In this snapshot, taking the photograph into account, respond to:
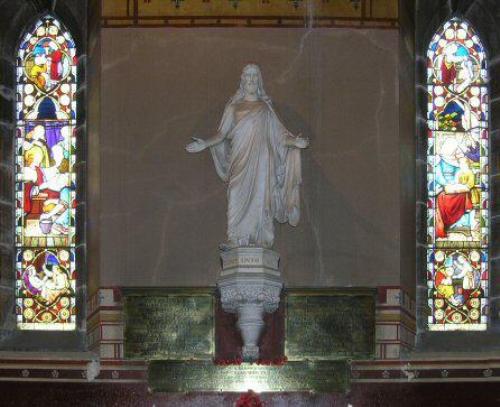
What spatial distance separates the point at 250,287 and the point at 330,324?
1.24 m

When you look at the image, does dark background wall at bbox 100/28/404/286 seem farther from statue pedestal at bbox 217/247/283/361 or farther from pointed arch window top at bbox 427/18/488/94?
pointed arch window top at bbox 427/18/488/94

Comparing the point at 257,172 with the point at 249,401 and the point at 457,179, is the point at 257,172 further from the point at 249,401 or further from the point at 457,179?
the point at 457,179

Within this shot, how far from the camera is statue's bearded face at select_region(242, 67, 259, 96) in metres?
31.6

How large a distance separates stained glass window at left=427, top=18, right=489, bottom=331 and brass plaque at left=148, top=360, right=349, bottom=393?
1.86 meters

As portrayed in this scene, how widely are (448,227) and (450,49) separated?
2.38 meters

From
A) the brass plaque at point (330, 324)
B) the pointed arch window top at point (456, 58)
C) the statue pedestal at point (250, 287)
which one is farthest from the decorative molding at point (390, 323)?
the pointed arch window top at point (456, 58)

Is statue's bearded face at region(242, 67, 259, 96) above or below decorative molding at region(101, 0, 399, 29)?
below

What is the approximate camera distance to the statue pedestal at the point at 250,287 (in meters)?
31.1

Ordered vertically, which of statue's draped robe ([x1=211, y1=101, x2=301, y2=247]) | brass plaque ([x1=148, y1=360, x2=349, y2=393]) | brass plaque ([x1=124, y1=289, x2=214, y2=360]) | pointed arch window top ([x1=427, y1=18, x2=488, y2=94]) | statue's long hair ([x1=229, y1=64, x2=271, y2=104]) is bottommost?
brass plaque ([x1=148, y1=360, x2=349, y2=393])

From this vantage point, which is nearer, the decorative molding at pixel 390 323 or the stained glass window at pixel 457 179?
the decorative molding at pixel 390 323

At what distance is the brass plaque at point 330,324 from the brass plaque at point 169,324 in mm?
1014

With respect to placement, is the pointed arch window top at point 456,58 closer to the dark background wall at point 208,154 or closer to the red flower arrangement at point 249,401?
the dark background wall at point 208,154

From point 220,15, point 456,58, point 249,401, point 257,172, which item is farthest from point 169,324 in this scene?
point 456,58

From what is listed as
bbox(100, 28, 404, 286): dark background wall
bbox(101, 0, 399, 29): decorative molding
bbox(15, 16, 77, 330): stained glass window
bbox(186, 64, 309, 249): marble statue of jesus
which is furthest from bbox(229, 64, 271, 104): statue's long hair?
bbox(15, 16, 77, 330): stained glass window
